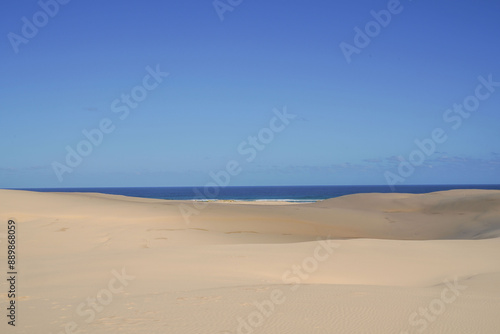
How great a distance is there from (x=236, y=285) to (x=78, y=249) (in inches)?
237

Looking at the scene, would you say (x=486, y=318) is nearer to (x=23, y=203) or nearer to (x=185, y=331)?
(x=185, y=331)

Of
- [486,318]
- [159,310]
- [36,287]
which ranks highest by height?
[36,287]

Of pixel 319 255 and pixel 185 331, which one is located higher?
pixel 185 331

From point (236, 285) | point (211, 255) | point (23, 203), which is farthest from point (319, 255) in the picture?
point (23, 203)

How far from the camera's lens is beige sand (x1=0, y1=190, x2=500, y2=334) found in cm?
443

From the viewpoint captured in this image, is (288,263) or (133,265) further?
(288,263)

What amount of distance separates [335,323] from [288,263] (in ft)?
14.0

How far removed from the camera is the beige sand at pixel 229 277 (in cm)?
443

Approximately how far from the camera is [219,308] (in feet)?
15.9

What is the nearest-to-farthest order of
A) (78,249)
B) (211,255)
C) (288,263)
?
(288,263)
(211,255)
(78,249)

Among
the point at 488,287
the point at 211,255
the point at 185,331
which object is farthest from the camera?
the point at 211,255

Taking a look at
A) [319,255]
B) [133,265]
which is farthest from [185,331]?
[319,255]

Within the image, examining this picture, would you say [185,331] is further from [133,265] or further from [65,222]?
[65,222]

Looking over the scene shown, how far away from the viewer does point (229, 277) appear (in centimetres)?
704
